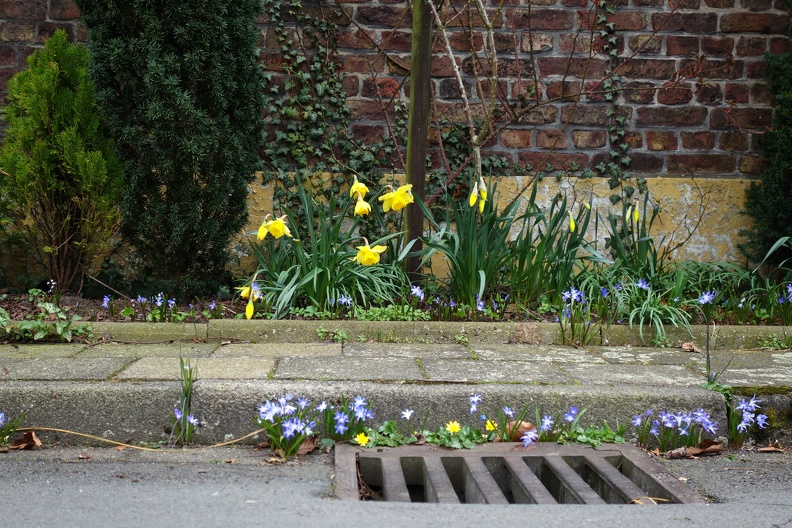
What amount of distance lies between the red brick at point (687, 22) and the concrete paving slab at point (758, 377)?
3001 mm

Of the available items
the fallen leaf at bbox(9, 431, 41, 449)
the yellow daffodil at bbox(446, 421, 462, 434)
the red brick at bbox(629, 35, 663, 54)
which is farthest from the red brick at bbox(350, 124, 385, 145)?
the fallen leaf at bbox(9, 431, 41, 449)

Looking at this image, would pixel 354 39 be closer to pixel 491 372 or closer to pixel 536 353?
pixel 536 353

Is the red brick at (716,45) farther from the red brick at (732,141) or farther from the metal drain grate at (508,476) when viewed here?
the metal drain grate at (508,476)

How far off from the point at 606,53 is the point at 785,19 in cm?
130

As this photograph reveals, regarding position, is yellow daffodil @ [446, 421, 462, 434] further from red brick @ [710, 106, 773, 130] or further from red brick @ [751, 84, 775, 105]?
red brick @ [751, 84, 775, 105]

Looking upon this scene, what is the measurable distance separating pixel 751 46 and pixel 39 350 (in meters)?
4.99

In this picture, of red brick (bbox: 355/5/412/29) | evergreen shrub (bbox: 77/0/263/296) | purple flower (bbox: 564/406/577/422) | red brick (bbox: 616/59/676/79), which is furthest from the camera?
red brick (bbox: 616/59/676/79)

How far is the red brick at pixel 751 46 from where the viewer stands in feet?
17.5

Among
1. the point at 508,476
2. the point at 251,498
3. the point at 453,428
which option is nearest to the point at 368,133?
the point at 453,428

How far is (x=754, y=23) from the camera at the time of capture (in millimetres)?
5312

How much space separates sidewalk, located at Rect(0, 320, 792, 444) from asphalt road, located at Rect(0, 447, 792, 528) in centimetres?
17

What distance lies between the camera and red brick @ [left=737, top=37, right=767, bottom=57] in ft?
17.5

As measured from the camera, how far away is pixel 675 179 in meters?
5.32

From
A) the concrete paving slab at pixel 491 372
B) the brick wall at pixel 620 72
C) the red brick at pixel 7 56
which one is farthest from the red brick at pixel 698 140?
the red brick at pixel 7 56
